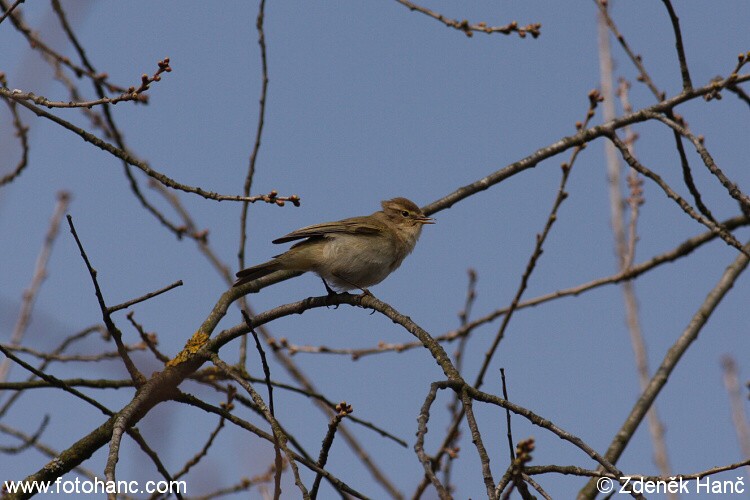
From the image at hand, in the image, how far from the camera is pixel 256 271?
5.29 m

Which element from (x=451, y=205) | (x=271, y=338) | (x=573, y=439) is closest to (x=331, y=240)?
(x=451, y=205)

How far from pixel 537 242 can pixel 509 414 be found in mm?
2342

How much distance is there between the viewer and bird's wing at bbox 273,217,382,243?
564cm

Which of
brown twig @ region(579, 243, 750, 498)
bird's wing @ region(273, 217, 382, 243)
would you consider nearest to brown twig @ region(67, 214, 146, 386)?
bird's wing @ region(273, 217, 382, 243)

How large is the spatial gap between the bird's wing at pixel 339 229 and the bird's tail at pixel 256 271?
0.71 ft

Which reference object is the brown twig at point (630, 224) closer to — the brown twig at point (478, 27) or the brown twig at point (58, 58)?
the brown twig at point (478, 27)

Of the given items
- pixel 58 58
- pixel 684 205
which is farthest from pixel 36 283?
pixel 684 205

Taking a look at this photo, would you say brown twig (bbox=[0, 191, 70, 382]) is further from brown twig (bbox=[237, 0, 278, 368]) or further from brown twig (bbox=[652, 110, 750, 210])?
brown twig (bbox=[652, 110, 750, 210])

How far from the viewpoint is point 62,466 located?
3783 millimetres

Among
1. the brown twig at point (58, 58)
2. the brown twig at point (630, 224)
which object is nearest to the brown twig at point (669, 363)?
the brown twig at point (630, 224)

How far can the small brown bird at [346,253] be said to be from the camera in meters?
5.65

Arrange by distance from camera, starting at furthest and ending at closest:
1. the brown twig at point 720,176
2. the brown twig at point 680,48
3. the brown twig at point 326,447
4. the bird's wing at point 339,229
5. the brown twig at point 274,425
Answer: the bird's wing at point 339,229 → the brown twig at point 680,48 → the brown twig at point 720,176 → the brown twig at point 326,447 → the brown twig at point 274,425

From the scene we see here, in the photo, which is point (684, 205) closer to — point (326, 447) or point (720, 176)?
point (720, 176)

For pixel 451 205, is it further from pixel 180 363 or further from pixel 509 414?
pixel 509 414
